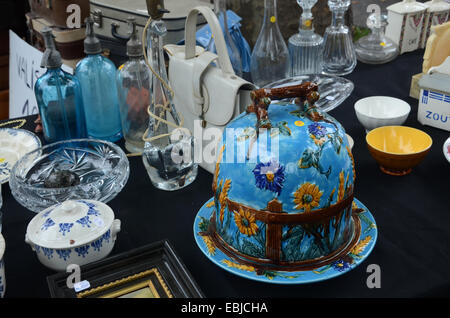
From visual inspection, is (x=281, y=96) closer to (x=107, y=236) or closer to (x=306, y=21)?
(x=107, y=236)

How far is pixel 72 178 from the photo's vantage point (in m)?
0.98

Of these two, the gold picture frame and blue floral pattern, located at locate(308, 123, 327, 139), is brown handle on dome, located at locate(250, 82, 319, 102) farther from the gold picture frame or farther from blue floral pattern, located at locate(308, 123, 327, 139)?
the gold picture frame

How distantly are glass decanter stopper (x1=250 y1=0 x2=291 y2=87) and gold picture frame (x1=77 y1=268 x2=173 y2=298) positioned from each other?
0.84 metres

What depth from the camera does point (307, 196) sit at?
755 mm

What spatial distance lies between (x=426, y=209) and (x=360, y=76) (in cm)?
71

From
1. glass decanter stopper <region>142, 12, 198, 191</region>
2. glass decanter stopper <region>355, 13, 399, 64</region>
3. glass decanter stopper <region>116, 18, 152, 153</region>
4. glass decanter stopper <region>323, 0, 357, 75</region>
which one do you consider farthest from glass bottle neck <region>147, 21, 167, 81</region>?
glass decanter stopper <region>355, 13, 399, 64</region>

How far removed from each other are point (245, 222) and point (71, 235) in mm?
277

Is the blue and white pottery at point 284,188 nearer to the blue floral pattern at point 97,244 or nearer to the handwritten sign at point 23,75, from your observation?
the blue floral pattern at point 97,244

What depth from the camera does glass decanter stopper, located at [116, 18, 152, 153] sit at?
113 cm

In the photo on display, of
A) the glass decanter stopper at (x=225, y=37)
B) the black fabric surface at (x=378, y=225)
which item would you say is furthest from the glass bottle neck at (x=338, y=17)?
the black fabric surface at (x=378, y=225)

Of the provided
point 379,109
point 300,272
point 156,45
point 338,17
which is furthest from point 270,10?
point 300,272

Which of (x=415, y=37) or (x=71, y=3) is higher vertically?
(x=71, y=3)
